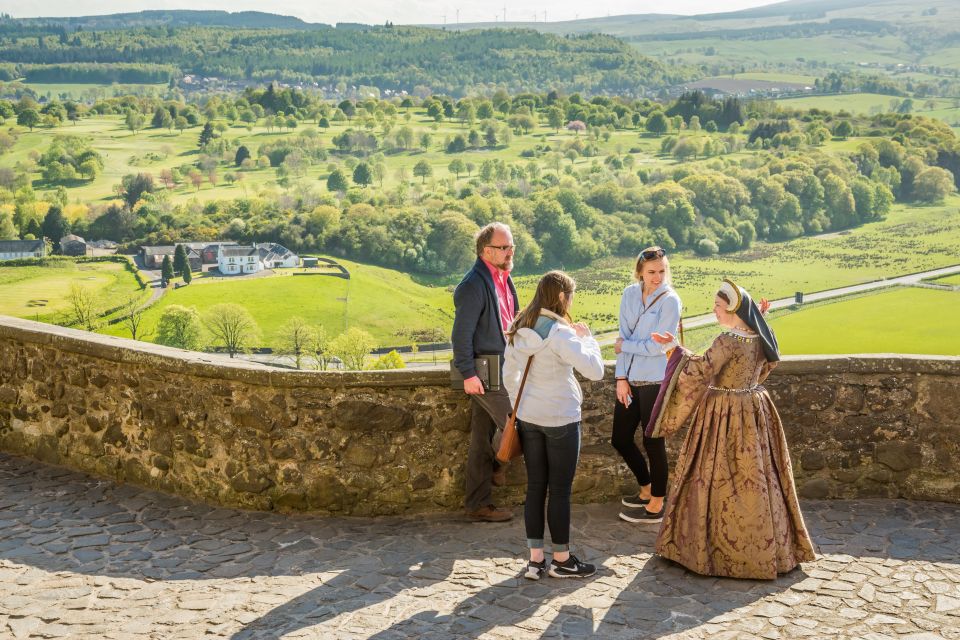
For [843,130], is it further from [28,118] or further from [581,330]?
[581,330]

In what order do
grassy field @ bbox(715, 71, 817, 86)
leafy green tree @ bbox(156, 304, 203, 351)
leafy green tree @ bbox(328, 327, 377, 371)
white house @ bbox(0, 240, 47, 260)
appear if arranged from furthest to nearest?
1. grassy field @ bbox(715, 71, 817, 86)
2. white house @ bbox(0, 240, 47, 260)
3. leafy green tree @ bbox(328, 327, 377, 371)
4. leafy green tree @ bbox(156, 304, 203, 351)

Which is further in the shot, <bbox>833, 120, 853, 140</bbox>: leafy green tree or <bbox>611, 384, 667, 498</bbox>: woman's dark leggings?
<bbox>833, 120, 853, 140</bbox>: leafy green tree

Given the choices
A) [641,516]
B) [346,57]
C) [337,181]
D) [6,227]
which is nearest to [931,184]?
[337,181]

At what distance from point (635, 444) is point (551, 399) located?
1.10 m

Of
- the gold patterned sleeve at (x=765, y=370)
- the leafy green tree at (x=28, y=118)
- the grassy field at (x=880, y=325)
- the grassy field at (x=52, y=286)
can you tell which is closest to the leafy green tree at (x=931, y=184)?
the grassy field at (x=880, y=325)

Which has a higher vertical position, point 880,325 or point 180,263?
point 180,263

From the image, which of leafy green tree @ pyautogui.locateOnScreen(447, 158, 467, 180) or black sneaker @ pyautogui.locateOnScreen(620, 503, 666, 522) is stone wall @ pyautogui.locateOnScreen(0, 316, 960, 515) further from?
leafy green tree @ pyautogui.locateOnScreen(447, 158, 467, 180)

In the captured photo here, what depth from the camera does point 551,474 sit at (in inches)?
185

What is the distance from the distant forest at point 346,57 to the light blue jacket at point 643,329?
59553mm

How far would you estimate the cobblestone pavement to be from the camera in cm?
420

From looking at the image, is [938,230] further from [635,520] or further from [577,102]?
[635,520]

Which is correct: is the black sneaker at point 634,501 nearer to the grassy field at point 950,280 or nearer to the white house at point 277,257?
the white house at point 277,257

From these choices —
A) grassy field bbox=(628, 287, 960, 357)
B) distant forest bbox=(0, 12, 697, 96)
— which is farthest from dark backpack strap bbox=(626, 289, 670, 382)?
distant forest bbox=(0, 12, 697, 96)

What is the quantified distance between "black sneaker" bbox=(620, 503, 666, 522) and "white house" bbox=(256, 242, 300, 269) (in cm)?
4388
